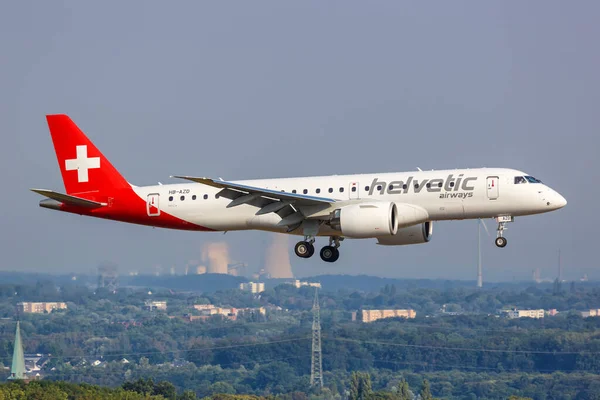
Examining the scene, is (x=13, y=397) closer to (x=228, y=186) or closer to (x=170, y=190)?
(x=170, y=190)

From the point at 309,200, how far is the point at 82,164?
51.4ft

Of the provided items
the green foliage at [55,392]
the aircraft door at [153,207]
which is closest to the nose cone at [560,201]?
the aircraft door at [153,207]

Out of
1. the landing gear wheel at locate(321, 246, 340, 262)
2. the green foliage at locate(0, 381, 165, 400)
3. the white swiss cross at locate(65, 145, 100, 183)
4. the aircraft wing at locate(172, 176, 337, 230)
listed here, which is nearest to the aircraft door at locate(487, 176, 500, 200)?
the aircraft wing at locate(172, 176, 337, 230)

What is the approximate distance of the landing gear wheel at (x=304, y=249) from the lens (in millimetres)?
62062

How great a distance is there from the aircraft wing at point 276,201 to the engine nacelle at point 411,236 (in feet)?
17.2

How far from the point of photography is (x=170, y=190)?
64.3 metres

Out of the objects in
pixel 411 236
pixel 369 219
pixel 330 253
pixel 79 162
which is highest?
pixel 79 162

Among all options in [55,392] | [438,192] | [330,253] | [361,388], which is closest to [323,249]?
[330,253]

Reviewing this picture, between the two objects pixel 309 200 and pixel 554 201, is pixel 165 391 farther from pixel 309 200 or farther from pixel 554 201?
pixel 554 201

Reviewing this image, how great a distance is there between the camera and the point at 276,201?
5994 cm

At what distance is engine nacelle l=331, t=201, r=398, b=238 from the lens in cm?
5759

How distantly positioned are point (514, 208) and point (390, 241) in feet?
28.4

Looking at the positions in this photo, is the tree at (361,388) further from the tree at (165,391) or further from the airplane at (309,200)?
the airplane at (309,200)

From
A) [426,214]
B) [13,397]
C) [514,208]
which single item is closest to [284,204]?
[426,214]
